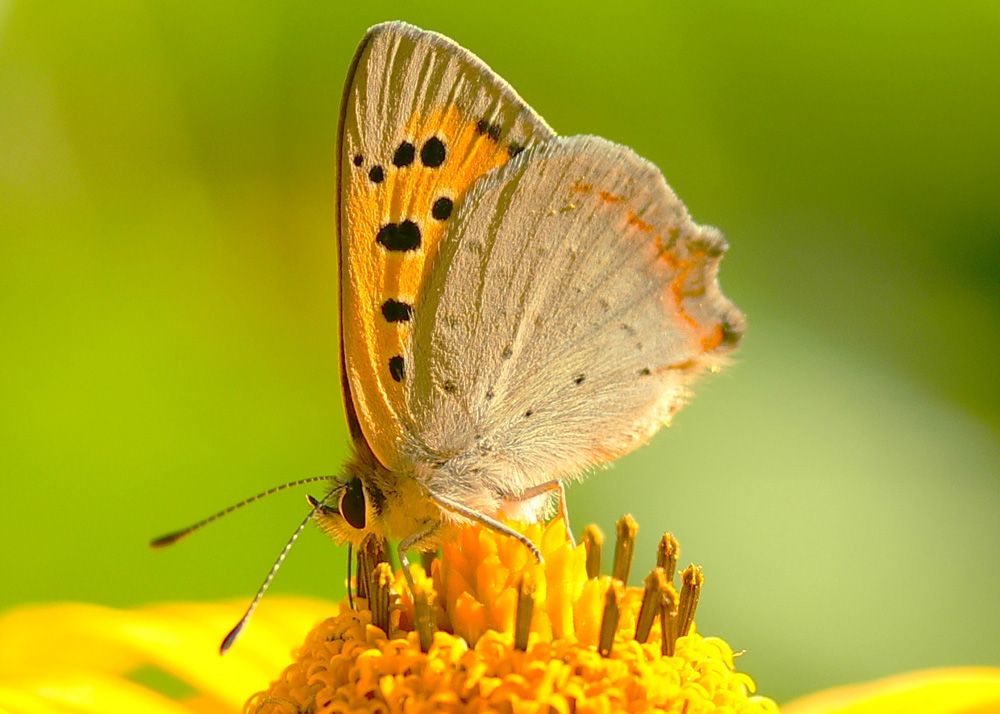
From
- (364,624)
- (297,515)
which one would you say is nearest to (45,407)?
(297,515)

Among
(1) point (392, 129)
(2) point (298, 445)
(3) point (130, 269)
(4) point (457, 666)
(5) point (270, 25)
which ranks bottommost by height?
(4) point (457, 666)

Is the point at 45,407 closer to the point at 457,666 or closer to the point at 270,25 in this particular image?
the point at 270,25

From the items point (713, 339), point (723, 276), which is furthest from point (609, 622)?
point (723, 276)

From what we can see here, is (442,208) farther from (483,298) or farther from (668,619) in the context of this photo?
(668,619)

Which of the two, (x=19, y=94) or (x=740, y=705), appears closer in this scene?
(x=740, y=705)

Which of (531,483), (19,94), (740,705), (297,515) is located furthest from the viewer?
(19,94)

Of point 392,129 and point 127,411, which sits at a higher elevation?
point 392,129

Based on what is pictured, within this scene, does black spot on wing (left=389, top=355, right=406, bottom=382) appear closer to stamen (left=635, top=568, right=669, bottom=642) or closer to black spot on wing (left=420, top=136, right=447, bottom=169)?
black spot on wing (left=420, top=136, right=447, bottom=169)

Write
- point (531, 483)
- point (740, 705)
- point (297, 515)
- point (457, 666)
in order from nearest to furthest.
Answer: point (457, 666) < point (740, 705) < point (531, 483) < point (297, 515)
